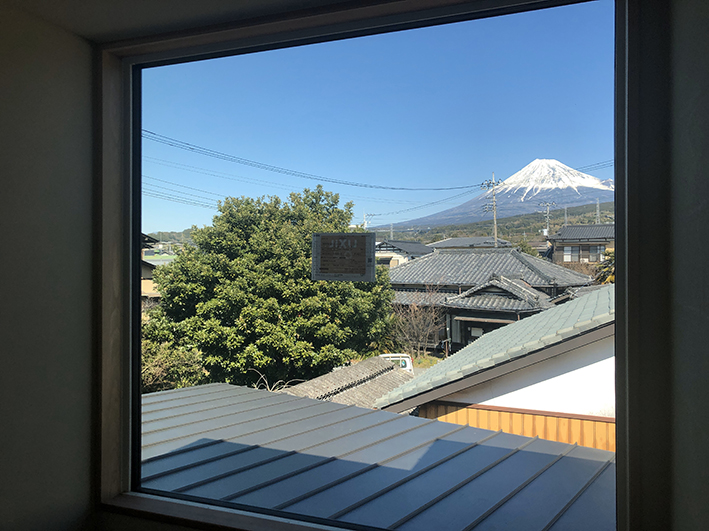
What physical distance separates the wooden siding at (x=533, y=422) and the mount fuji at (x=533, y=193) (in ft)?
2.68

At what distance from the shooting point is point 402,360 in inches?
78.9

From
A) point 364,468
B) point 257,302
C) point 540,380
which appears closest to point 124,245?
point 257,302

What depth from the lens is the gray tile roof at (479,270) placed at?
1.65 metres

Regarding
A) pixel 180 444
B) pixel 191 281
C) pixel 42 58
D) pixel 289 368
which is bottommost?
pixel 180 444

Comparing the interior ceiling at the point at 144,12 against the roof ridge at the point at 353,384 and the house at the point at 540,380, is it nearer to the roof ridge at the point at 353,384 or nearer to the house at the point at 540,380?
the house at the point at 540,380

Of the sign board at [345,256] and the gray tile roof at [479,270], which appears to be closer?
the gray tile roof at [479,270]

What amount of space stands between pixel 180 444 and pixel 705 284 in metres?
2.20

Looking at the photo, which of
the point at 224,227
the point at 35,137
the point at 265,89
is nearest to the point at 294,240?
the point at 224,227

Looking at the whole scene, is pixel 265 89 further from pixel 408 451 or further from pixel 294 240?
pixel 408 451

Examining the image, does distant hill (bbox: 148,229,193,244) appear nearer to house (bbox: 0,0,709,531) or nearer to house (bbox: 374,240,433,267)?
house (bbox: 0,0,709,531)

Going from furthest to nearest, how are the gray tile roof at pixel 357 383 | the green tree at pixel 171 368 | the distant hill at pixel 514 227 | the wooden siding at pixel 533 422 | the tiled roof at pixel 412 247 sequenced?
the green tree at pixel 171 368, the gray tile roof at pixel 357 383, the tiled roof at pixel 412 247, the wooden siding at pixel 533 422, the distant hill at pixel 514 227

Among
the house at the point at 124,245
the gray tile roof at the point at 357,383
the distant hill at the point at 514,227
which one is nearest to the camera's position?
the house at the point at 124,245

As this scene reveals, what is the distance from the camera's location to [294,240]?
2.09 m

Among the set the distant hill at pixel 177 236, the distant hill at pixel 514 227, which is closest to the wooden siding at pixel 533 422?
the distant hill at pixel 514 227
